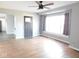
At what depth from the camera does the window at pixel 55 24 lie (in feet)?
19.5

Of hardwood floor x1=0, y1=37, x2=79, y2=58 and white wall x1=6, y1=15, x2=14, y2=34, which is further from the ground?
white wall x1=6, y1=15, x2=14, y2=34

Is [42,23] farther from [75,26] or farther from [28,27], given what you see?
[75,26]

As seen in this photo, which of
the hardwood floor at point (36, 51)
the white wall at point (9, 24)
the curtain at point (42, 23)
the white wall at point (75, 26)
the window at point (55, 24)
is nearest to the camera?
the hardwood floor at point (36, 51)

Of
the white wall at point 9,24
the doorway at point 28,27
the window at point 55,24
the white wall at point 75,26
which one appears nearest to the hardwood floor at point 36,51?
the white wall at point 75,26

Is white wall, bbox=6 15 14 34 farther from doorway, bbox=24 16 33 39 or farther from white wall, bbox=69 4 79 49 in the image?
white wall, bbox=69 4 79 49

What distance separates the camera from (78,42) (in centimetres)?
409

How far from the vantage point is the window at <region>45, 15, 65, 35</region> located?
596 centimetres

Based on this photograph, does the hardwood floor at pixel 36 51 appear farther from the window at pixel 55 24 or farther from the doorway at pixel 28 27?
the doorway at pixel 28 27

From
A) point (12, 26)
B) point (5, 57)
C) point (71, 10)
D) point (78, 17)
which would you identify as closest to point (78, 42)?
point (78, 17)

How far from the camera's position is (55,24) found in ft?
21.7

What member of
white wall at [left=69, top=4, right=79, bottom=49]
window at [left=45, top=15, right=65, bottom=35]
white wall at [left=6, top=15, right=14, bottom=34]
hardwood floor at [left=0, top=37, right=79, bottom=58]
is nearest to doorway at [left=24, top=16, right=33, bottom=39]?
window at [left=45, top=15, right=65, bottom=35]

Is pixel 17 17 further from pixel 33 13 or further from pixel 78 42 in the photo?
pixel 78 42

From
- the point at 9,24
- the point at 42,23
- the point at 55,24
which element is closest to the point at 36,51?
the point at 55,24

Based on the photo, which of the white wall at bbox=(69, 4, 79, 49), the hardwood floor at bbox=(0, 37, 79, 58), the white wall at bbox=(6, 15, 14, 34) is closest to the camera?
the hardwood floor at bbox=(0, 37, 79, 58)
